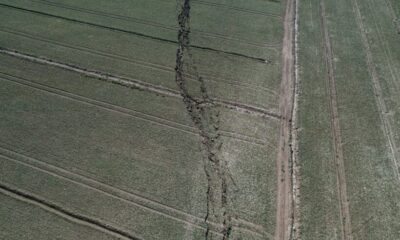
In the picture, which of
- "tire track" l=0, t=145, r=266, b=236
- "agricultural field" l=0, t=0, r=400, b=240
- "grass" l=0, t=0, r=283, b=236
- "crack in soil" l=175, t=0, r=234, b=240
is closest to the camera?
"tire track" l=0, t=145, r=266, b=236

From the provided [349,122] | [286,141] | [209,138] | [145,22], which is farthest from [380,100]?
[145,22]

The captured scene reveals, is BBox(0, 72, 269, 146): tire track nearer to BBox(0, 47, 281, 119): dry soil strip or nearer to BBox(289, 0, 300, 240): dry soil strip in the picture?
BBox(289, 0, 300, 240): dry soil strip

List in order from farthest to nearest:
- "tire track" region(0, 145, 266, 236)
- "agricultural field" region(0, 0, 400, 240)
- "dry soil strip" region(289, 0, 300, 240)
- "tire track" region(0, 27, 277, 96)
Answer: "tire track" region(0, 27, 277, 96) < "agricultural field" region(0, 0, 400, 240) < "dry soil strip" region(289, 0, 300, 240) < "tire track" region(0, 145, 266, 236)

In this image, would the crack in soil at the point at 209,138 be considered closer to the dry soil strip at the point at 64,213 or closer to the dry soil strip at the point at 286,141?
the dry soil strip at the point at 286,141

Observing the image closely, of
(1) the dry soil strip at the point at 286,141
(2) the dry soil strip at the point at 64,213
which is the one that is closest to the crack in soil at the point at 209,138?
(1) the dry soil strip at the point at 286,141

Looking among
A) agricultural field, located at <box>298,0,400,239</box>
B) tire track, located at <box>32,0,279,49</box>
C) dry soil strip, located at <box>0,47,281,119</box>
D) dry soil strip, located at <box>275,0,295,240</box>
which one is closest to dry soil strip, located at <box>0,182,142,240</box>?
dry soil strip, located at <box>275,0,295,240</box>

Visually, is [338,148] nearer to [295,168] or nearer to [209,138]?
[295,168]

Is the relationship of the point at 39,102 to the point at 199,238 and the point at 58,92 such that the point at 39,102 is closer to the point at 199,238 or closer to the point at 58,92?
the point at 58,92

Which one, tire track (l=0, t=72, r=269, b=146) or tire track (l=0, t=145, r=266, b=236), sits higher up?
tire track (l=0, t=72, r=269, b=146)
